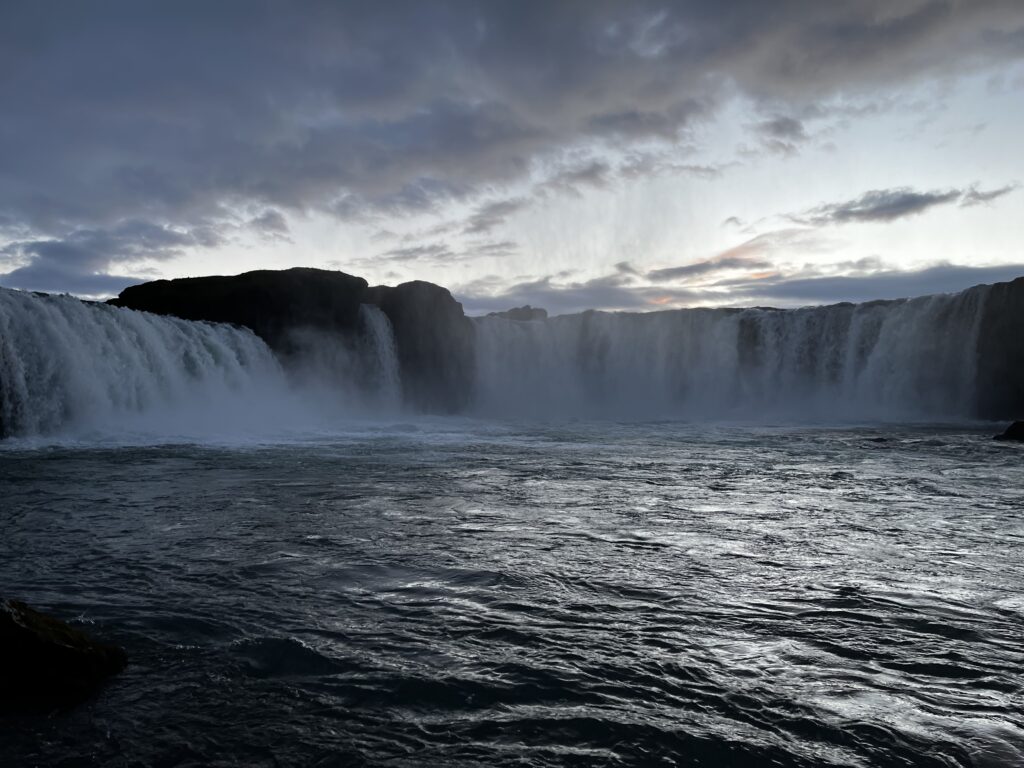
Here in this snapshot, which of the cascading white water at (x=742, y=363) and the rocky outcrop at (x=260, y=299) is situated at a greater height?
the rocky outcrop at (x=260, y=299)

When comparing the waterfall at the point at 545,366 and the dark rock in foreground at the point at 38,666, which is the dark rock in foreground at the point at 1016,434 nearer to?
the waterfall at the point at 545,366

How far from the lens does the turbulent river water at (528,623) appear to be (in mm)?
3785

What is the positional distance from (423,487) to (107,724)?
961cm

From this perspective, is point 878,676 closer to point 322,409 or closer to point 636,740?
point 636,740

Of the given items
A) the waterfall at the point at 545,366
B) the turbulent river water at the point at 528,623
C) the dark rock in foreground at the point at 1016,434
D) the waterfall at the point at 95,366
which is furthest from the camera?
the dark rock in foreground at the point at 1016,434

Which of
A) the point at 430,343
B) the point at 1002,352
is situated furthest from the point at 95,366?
the point at 1002,352

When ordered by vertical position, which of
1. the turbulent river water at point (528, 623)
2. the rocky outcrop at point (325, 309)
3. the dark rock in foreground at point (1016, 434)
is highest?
the rocky outcrop at point (325, 309)

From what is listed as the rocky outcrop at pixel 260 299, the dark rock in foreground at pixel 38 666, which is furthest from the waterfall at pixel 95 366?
the dark rock in foreground at pixel 38 666

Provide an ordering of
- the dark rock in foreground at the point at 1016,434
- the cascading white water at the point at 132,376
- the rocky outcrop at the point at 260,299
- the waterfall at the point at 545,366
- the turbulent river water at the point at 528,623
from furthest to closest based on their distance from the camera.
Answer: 1. the rocky outcrop at the point at 260,299
2. the dark rock in foreground at the point at 1016,434
3. the waterfall at the point at 545,366
4. the cascading white water at the point at 132,376
5. the turbulent river water at the point at 528,623

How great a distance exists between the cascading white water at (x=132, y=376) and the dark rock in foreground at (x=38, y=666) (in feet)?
71.7

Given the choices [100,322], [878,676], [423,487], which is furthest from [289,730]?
[100,322]

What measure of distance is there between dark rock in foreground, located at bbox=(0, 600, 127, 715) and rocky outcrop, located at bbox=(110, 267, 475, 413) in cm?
3787

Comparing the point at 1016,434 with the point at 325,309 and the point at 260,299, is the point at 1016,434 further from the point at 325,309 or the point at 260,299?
the point at 260,299

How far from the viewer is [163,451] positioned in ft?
62.9
